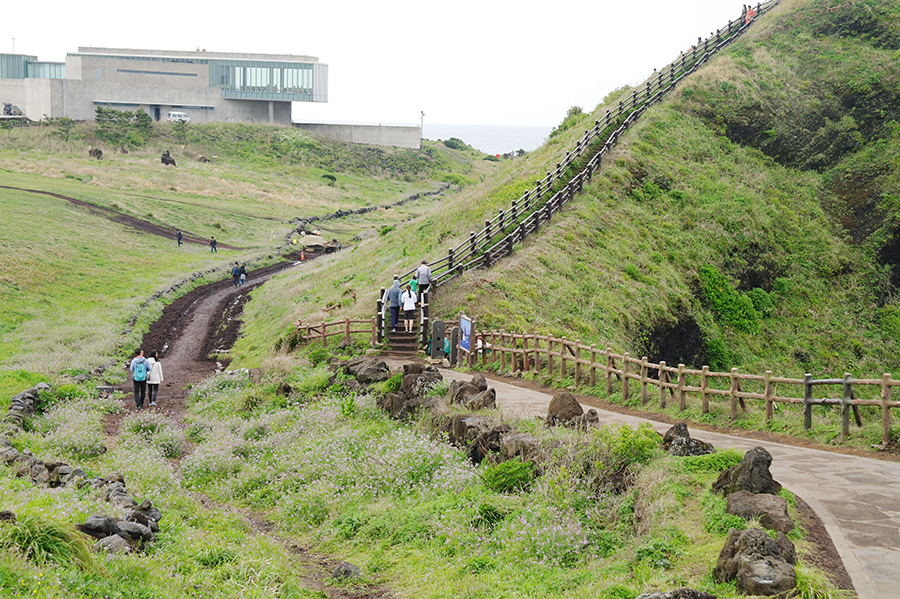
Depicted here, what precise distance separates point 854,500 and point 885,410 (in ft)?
9.72

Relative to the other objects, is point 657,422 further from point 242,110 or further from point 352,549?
point 242,110

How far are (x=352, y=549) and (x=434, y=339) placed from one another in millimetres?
11600

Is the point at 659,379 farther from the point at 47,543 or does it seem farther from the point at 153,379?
the point at 153,379

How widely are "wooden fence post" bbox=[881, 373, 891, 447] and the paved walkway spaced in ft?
2.72

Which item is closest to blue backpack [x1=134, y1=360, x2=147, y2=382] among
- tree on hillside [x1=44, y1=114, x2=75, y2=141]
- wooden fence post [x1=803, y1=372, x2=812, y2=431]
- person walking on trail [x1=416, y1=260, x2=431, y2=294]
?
person walking on trail [x1=416, y1=260, x2=431, y2=294]

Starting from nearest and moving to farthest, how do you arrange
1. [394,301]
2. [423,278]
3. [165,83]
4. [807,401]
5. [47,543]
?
[47,543]
[807,401]
[394,301]
[423,278]
[165,83]

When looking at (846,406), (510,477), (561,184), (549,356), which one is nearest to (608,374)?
(549,356)

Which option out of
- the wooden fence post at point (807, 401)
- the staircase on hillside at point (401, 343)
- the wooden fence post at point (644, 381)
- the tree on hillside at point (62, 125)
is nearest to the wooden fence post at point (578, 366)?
the wooden fence post at point (644, 381)

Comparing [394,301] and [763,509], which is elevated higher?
[394,301]

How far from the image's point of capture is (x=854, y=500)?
1088 centimetres

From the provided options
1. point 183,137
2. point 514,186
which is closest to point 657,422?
point 514,186

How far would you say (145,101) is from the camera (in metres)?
120

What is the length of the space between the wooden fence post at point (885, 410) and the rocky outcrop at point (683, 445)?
296 cm

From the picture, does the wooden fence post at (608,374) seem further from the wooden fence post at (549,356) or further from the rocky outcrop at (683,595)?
the rocky outcrop at (683,595)
